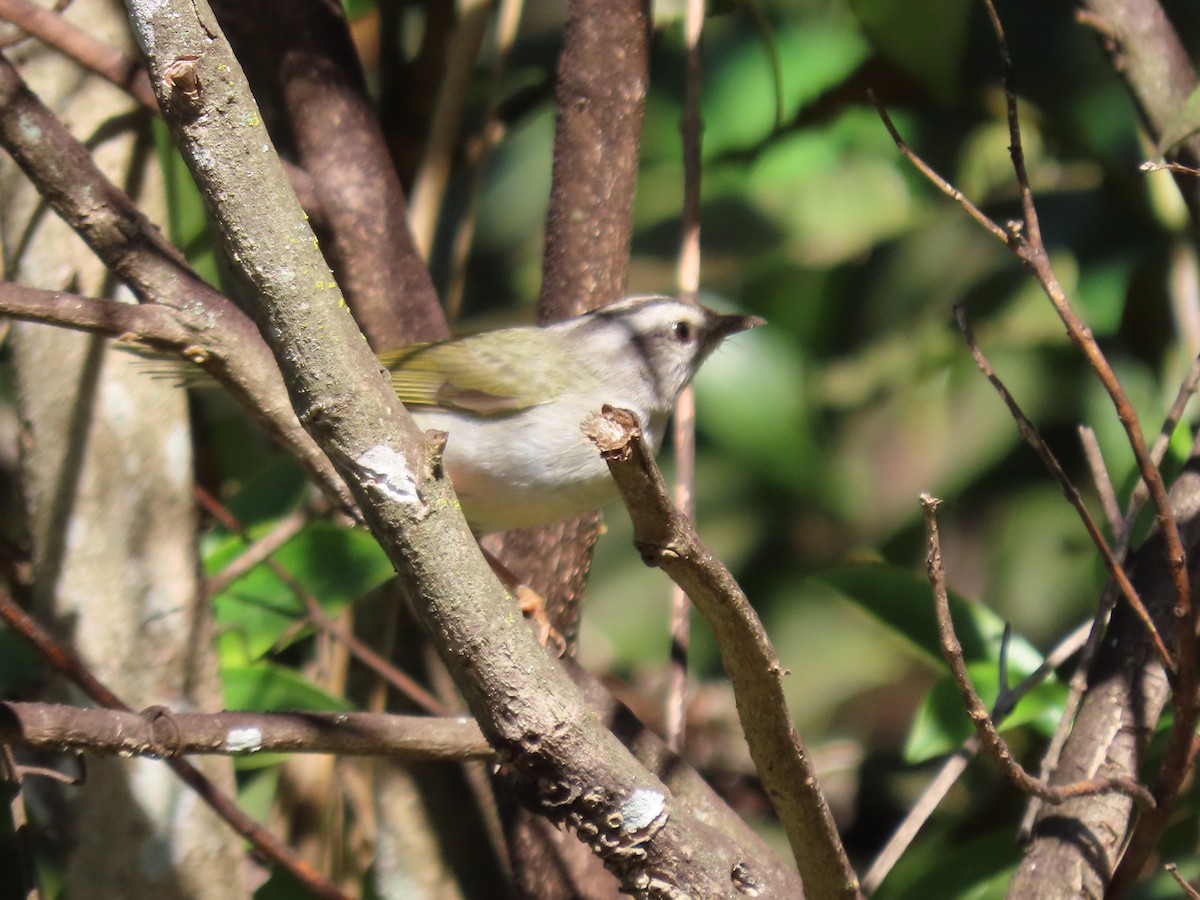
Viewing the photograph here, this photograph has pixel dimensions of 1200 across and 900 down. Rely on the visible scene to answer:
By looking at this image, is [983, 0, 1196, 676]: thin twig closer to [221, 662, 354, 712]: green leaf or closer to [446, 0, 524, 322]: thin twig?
[221, 662, 354, 712]: green leaf

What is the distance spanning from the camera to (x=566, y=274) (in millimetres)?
2594

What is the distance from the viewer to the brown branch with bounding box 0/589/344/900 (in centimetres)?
183

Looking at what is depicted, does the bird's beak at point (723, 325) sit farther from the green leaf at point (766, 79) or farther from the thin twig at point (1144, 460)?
the thin twig at point (1144, 460)

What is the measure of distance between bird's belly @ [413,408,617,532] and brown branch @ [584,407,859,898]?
906mm

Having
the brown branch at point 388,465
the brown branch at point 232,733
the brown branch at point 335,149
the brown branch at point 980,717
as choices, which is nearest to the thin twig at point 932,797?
the brown branch at point 980,717

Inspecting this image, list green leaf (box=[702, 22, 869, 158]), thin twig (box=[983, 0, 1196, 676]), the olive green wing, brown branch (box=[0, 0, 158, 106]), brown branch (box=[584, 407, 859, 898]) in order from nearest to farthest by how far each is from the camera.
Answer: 1. brown branch (box=[584, 407, 859, 898])
2. thin twig (box=[983, 0, 1196, 676])
3. brown branch (box=[0, 0, 158, 106])
4. the olive green wing
5. green leaf (box=[702, 22, 869, 158])

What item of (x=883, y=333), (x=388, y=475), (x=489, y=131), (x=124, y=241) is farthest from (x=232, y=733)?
(x=883, y=333)

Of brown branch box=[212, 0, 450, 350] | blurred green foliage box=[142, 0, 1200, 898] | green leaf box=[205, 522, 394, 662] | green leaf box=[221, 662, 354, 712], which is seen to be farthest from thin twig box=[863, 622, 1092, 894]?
brown branch box=[212, 0, 450, 350]

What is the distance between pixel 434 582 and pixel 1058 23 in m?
2.76

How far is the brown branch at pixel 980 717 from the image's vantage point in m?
1.46

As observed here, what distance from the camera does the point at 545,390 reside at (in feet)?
9.27

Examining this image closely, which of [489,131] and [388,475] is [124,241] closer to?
[388,475]

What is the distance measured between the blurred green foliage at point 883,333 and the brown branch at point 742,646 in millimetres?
1306

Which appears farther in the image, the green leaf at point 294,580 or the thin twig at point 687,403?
the green leaf at point 294,580
